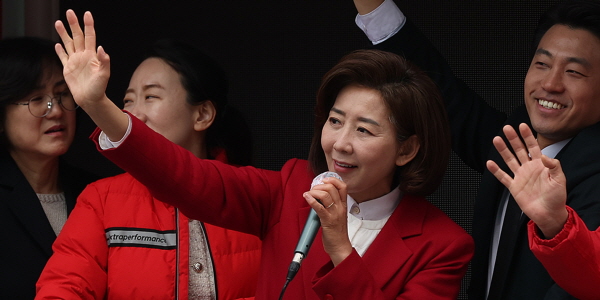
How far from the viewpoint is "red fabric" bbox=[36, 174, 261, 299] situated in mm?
2332

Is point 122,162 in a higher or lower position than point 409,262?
higher

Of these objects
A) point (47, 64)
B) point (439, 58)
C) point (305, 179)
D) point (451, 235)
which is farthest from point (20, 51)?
point (451, 235)

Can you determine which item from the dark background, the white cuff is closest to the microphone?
the white cuff

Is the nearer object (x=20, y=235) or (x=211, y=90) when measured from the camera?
(x=20, y=235)

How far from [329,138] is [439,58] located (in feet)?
2.38

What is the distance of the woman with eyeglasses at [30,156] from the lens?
257 cm

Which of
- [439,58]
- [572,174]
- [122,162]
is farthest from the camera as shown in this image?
[439,58]

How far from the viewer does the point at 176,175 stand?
1.93m

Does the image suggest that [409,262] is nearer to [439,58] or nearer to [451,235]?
[451,235]

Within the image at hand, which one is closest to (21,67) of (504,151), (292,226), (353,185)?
(292,226)

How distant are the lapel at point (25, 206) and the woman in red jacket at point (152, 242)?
0.21m

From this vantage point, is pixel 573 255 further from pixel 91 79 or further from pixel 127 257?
pixel 127 257

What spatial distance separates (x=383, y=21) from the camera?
258 centimetres

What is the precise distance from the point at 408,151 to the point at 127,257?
87 cm
